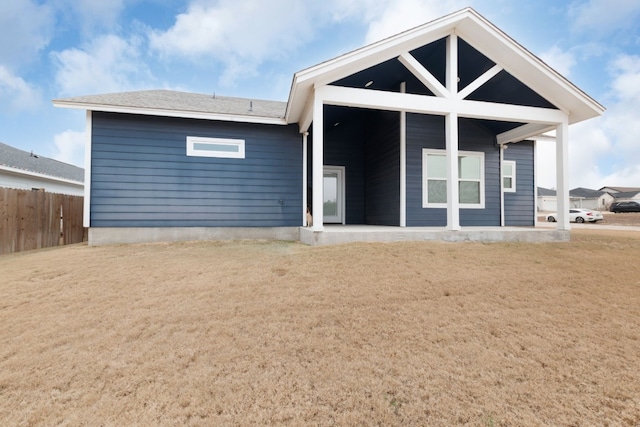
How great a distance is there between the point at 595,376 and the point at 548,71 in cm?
683

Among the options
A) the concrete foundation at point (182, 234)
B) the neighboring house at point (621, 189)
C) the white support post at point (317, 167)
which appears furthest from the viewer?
the neighboring house at point (621, 189)

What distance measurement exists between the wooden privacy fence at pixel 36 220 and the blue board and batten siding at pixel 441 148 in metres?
9.01

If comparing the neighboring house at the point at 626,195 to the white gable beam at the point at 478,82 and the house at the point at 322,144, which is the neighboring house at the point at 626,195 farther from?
the white gable beam at the point at 478,82

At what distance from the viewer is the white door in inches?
380

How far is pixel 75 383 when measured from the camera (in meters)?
1.94

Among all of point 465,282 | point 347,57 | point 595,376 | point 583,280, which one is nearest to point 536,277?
point 583,280

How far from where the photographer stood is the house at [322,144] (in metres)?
6.10

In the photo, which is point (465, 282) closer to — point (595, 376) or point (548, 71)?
point (595, 376)

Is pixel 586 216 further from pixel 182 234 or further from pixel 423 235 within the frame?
pixel 182 234

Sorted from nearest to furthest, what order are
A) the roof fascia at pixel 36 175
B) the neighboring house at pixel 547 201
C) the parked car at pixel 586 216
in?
1. the roof fascia at pixel 36 175
2. the parked car at pixel 586 216
3. the neighboring house at pixel 547 201

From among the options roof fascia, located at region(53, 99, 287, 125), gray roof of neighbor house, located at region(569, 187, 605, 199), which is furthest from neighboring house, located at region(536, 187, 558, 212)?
roof fascia, located at region(53, 99, 287, 125)

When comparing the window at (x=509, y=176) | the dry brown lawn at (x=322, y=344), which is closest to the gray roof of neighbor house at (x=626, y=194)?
the window at (x=509, y=176)

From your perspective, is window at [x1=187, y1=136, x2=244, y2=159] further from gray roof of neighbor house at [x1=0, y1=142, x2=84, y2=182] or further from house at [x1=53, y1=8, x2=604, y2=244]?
gray roof of neighbor house at [x1=0, y1=142, x2=84, y2=182]

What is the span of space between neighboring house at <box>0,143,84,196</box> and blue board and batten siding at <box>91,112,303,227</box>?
741 cm
